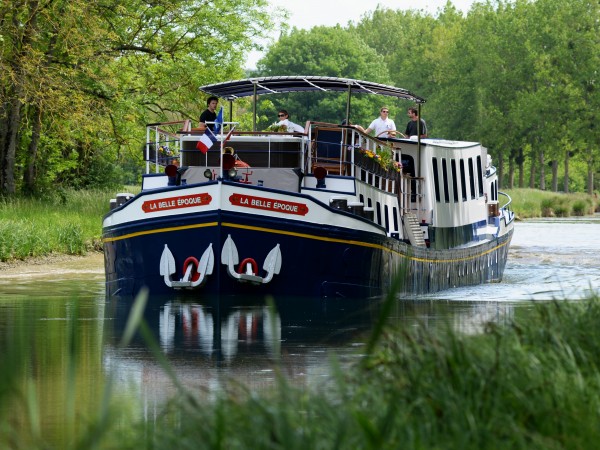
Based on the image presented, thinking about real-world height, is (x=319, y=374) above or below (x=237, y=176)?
below

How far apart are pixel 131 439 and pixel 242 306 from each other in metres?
12.0

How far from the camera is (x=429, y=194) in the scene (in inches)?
933

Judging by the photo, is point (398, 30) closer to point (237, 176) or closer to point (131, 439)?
point (237, 176)

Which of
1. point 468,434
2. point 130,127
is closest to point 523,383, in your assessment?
point 468,434

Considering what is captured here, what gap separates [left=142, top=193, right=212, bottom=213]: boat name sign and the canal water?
1.31 meters

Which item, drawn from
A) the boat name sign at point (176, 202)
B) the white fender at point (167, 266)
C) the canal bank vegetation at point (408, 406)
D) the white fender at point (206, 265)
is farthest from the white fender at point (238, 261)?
the canal bank vegetation at point (408, 406)

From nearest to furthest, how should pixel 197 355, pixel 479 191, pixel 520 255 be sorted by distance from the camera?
pixel 197 355 → pixel 479 191 → pixel 520 255

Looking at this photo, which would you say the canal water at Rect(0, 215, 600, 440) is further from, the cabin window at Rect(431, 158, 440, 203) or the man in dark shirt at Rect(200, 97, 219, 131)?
the man in dark shirt at Rect(200, 97, 219, 131)

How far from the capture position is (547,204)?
6788 centimetres

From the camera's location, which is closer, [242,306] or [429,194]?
[242,306]

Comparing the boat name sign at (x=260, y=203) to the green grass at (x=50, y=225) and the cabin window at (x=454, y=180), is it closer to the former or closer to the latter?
the cabin window at (x=454, y=180)

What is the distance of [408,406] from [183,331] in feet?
28.3

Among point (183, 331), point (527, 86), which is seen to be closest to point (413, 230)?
point (183, 331)

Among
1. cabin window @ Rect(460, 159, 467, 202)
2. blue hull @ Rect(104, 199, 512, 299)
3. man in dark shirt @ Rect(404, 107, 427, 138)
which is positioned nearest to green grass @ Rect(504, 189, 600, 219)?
cabin window @ Rect(460, 159, 467, 202)
